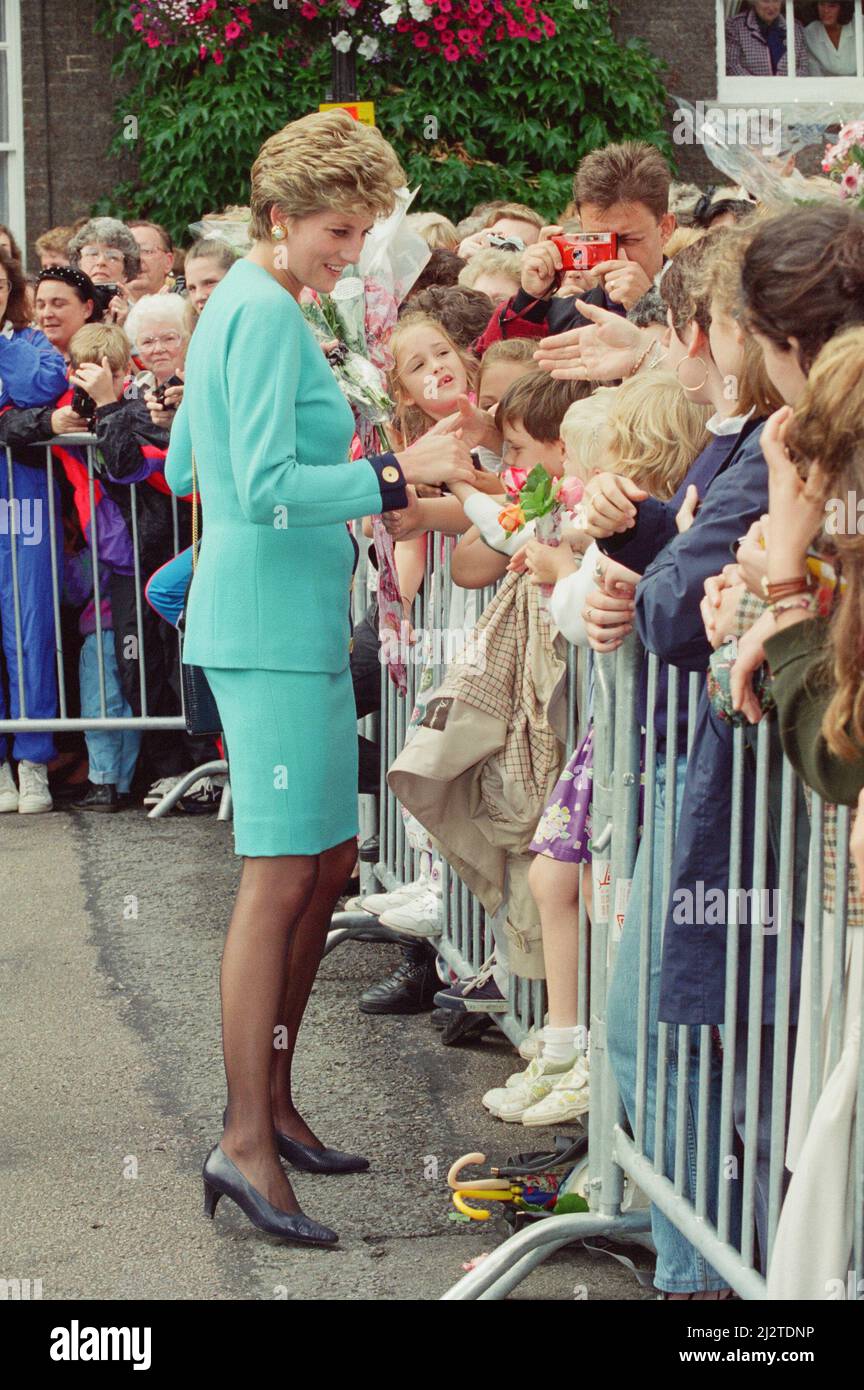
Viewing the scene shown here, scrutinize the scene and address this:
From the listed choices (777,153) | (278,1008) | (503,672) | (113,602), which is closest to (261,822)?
(278,1008)

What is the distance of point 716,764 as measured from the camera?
287 centimetres

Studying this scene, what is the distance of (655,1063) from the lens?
10.8 feet

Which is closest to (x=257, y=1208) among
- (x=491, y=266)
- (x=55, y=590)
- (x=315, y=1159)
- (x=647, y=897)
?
(x=315, y=1159)

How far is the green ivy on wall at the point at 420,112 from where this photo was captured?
13.2m

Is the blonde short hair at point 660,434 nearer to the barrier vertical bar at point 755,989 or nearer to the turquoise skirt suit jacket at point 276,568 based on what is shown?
the turquoise skirt suit jacket at point 276,568

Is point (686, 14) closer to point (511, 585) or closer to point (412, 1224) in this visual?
point (511, 585)

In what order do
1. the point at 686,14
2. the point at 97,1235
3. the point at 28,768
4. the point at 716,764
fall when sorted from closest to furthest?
the point at 716,764, the point at 97,1235, the point at 28,768, the point at 686,14

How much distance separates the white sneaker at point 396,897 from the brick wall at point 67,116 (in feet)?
32.3

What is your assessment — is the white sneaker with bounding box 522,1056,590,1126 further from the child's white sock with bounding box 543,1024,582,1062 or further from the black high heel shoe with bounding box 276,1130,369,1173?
the black high heel shoe with bounding box 276,1130,369,1173

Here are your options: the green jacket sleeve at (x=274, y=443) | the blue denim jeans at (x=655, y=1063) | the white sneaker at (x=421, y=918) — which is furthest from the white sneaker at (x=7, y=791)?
the blue denim jeans at (x=655, y=1063)

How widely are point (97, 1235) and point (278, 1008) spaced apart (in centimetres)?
58

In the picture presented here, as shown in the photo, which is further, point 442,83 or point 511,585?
point 442,83

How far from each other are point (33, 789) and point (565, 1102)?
418 centimetres

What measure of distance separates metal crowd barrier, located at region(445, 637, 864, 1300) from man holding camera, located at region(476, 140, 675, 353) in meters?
2.26
